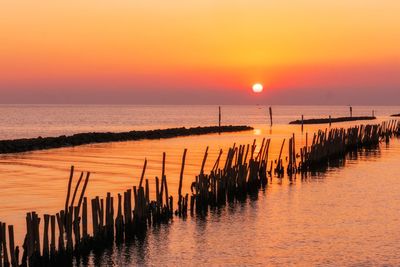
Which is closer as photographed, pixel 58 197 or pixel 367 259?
pixel 367 259

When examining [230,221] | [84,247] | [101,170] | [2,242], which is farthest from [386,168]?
[2,242]

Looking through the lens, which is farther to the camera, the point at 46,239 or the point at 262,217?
the point at 262,217

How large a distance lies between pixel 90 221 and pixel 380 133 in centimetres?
4830

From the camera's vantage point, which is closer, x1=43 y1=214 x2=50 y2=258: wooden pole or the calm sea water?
x1=43 y1=214 x2=50 y2=258: wooden pole

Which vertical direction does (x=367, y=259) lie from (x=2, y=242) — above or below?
below

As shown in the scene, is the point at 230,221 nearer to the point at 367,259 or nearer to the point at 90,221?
the point at 90,221

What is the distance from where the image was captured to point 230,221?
24.1 meters

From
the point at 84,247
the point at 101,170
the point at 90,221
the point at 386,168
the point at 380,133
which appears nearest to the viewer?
the point at 84,247

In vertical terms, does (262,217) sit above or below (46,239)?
below

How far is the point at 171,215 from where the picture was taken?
23.6m

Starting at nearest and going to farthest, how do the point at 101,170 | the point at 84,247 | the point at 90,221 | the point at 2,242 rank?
1. the point at 2,242
2. the point at 84,247
3. the point at 90,221
4. the point at 101,170

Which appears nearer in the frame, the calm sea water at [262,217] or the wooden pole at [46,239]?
the wooden pole at [46,239]

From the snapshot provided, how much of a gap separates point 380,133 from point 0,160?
3618cm

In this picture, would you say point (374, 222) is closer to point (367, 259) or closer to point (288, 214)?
point (288, 214)
